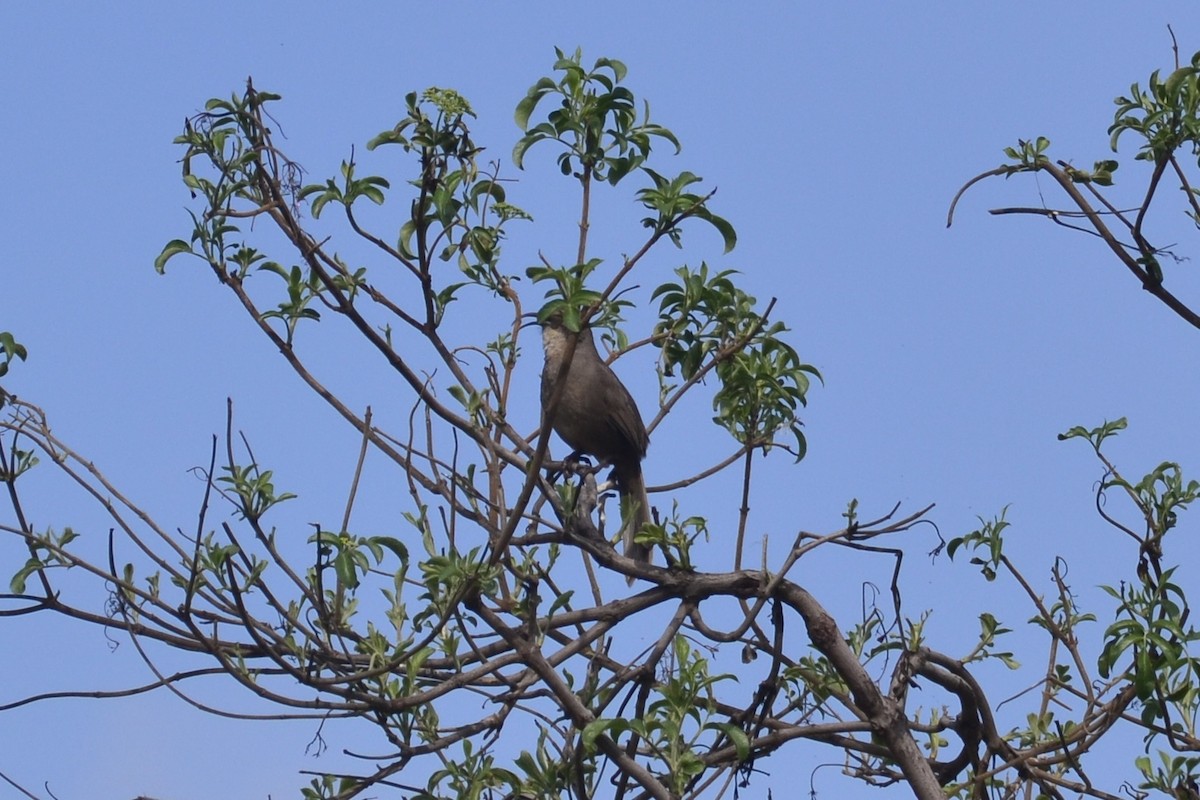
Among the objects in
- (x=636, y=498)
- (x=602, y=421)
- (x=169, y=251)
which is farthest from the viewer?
(x=602, y=421)

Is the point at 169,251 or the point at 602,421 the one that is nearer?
the point at 169,251

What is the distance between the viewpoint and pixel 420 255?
4.20 metres

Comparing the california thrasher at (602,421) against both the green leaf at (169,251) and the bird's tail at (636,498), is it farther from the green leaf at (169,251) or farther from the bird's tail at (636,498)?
the green leaf at (169,251)

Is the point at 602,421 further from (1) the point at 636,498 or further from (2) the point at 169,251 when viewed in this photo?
(2) the point at 169,251

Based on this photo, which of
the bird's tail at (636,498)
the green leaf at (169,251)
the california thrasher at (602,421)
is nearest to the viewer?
the green leaf at (169,251)

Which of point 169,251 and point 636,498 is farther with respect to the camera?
point 636,498

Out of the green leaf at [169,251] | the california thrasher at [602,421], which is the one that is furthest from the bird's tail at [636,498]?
the green leaf at [169,251]

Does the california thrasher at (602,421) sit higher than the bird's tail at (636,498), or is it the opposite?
the california thrasher at (602,421)

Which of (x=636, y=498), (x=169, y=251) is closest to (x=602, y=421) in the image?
(x=636, y=498)

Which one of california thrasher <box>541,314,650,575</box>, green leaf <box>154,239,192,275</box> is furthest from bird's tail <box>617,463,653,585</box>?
green leaf <box>154,239,192,275</box>

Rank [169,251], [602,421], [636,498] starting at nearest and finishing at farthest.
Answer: [169,251] < [636,498] < [602,421]

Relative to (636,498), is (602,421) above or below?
above

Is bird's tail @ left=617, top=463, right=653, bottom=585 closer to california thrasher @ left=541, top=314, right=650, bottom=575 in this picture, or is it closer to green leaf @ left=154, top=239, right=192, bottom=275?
california thrasher @ left=541, top=314, right=650, bottom=575

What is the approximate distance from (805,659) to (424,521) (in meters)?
1.71
